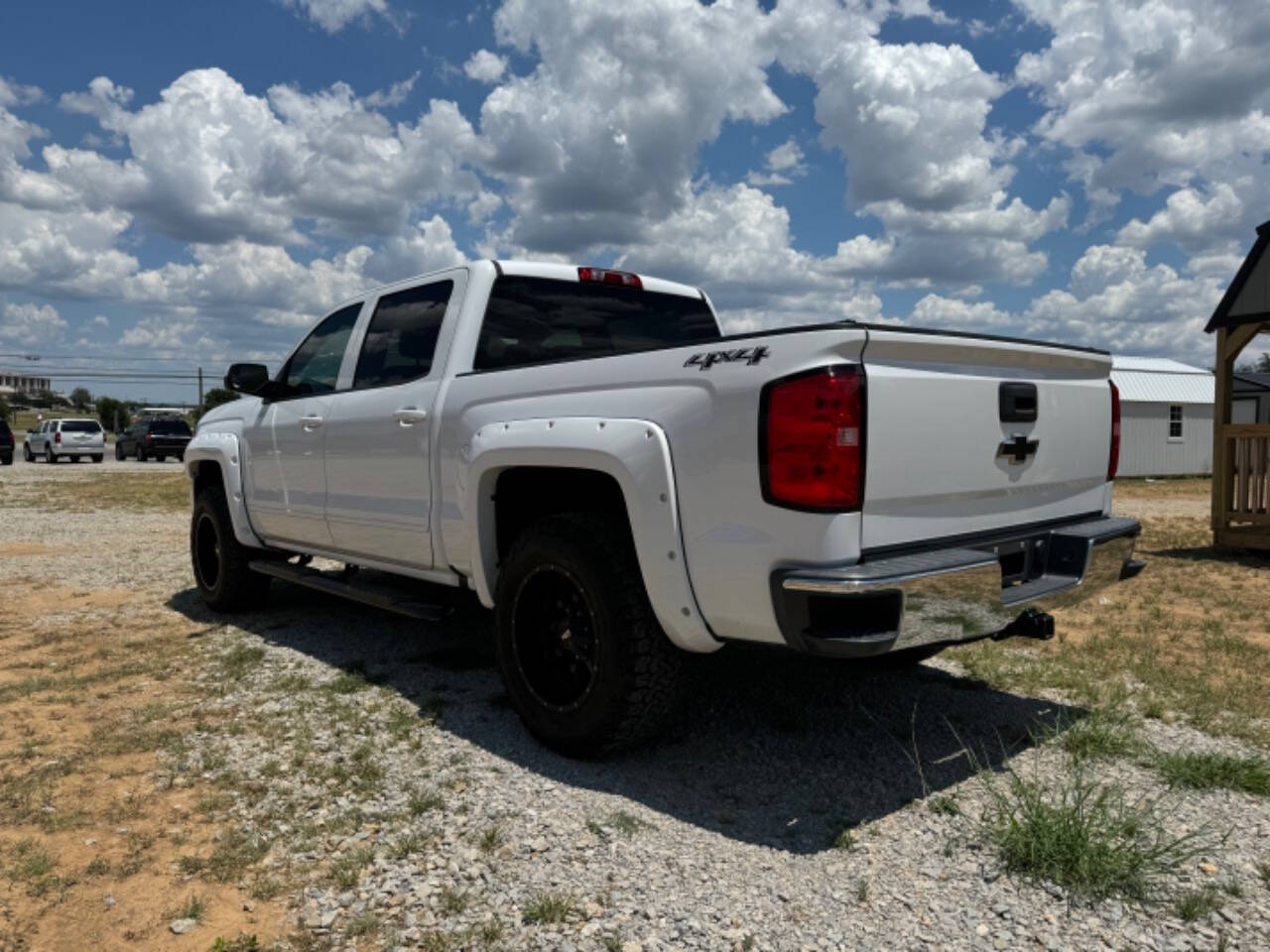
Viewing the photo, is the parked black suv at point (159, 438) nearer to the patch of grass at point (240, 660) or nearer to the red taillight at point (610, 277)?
the patch of grass at point (240, 660)

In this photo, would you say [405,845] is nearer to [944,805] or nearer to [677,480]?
[677,480]

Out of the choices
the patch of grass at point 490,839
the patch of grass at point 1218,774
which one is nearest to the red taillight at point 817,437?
the patch of grass at point 490,839

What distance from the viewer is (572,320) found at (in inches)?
194

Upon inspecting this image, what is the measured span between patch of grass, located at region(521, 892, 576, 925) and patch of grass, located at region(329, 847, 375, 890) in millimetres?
570

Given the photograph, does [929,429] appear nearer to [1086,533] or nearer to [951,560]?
[951,560]

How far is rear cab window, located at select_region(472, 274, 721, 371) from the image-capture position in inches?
183

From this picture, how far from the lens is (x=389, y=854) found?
3.02 metres

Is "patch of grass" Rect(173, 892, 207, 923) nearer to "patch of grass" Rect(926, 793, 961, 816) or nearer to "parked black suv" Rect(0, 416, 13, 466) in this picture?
"patch of grass" Rect(926, 793, 961, 816)

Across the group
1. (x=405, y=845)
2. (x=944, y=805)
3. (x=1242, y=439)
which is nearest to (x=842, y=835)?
(x=944, y=805)

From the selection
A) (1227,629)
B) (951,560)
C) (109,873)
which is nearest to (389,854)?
(109,873)

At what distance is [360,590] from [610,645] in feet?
6.75

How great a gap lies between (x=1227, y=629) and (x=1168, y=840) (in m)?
4.12

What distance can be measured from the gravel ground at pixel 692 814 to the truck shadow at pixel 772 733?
14 millimetres

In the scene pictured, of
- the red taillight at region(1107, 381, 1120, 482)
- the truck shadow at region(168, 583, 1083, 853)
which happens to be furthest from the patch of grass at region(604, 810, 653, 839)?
the red taillight at region(1107, 381, 1120, 482)
